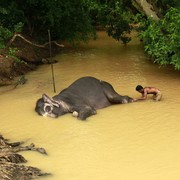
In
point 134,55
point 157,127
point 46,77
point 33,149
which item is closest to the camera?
point 33,149

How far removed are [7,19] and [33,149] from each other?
9461 mm

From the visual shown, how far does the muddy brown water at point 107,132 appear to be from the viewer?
7.52 meters

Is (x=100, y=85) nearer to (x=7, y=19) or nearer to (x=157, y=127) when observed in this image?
(x=157, y=127)

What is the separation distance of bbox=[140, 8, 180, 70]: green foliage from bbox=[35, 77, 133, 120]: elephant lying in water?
8.99ft

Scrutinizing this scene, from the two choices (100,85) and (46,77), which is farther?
(46,77)

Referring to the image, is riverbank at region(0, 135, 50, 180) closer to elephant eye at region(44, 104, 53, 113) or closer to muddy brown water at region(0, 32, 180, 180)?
muddy brown water at region(0, 32, 180, 180)

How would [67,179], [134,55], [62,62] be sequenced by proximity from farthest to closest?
[134,55] → [62,62] → [67,179]

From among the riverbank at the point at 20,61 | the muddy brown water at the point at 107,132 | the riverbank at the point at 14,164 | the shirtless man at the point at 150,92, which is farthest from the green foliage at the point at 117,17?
the riverbank at the point at 14,164

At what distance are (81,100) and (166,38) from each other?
15.3ft

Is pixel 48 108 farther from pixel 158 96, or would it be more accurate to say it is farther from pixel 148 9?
pixel 148 9

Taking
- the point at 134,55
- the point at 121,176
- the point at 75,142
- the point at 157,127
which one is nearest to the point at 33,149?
the point at 75,142

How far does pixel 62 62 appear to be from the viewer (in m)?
17.9

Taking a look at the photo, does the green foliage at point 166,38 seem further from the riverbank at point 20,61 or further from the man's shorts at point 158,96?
the riverbank at point 20,61

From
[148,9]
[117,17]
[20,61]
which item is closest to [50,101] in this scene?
[20,61]
